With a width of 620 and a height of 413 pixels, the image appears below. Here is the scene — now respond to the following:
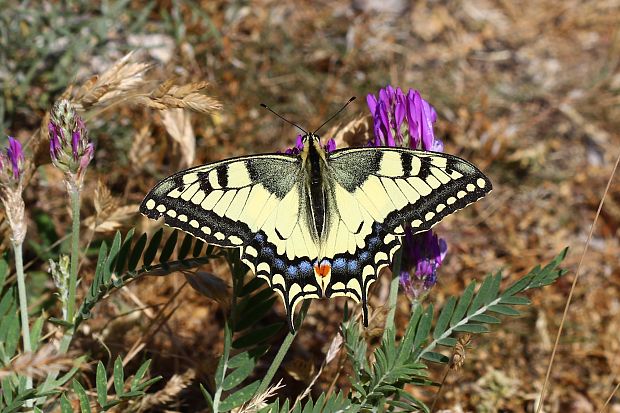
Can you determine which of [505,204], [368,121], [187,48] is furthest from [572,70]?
[368,121]

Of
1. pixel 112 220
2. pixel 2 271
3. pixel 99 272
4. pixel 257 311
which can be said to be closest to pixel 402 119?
pixel 257 311

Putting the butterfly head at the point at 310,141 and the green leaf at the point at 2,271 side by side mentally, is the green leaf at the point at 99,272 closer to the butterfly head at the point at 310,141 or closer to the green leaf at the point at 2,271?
the green leaf at the point at 2,271

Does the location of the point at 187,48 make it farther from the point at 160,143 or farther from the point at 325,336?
the point at 325,336

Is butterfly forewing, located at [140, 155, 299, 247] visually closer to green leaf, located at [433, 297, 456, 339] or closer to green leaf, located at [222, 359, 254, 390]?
green leaf, located at [222, 359, 254, 390]

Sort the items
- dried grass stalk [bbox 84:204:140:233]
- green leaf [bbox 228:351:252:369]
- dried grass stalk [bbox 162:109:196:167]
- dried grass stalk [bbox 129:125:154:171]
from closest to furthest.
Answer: green leaf [bbox 228:351:252:369] → dried grass stalk [bbox 84:204:140:233] → dried grass stalk [bbox 162:109:196:167] → dried grass stalk [bbox 129:125:154:171]

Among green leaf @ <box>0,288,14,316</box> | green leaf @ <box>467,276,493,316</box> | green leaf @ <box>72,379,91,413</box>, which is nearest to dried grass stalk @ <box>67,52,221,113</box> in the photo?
green leaf @ <box>0,288,14,316</box>

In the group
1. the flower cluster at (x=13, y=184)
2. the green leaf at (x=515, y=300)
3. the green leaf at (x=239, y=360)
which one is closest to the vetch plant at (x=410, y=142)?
the green leaf at (x=515, y=300)
